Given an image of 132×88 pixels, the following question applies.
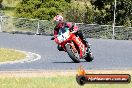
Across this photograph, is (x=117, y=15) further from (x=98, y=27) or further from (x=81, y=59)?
(x=81, y=59)

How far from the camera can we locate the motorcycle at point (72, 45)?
612 inches

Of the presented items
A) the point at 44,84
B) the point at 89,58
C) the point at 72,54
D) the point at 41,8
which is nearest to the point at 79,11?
the point at 41,8

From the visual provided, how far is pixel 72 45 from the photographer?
16500mm

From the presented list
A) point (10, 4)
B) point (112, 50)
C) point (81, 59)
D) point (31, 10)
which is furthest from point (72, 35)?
point (10, 4)

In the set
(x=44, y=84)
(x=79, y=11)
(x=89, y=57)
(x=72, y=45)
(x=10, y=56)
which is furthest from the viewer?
(x=79, y=11)

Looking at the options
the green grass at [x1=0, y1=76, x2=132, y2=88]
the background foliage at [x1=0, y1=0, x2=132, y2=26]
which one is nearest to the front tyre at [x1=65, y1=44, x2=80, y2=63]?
the green grass at [x1=0, y1=76, x2=132, y2=88]

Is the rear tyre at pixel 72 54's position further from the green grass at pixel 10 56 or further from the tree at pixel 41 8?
the tree at pixel 41 8

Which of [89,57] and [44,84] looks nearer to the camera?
[44,84]

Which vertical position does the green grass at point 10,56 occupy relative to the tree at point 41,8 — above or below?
above

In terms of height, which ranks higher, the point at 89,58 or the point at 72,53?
the point at 72,53

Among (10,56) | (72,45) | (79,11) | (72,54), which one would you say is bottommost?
(79,11)

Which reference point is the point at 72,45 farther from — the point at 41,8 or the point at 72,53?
the point at 41,8

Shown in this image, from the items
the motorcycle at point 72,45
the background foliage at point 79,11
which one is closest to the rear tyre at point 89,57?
the motorcycle at point 72,45

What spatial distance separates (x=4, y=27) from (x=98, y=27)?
7679 millimetres
